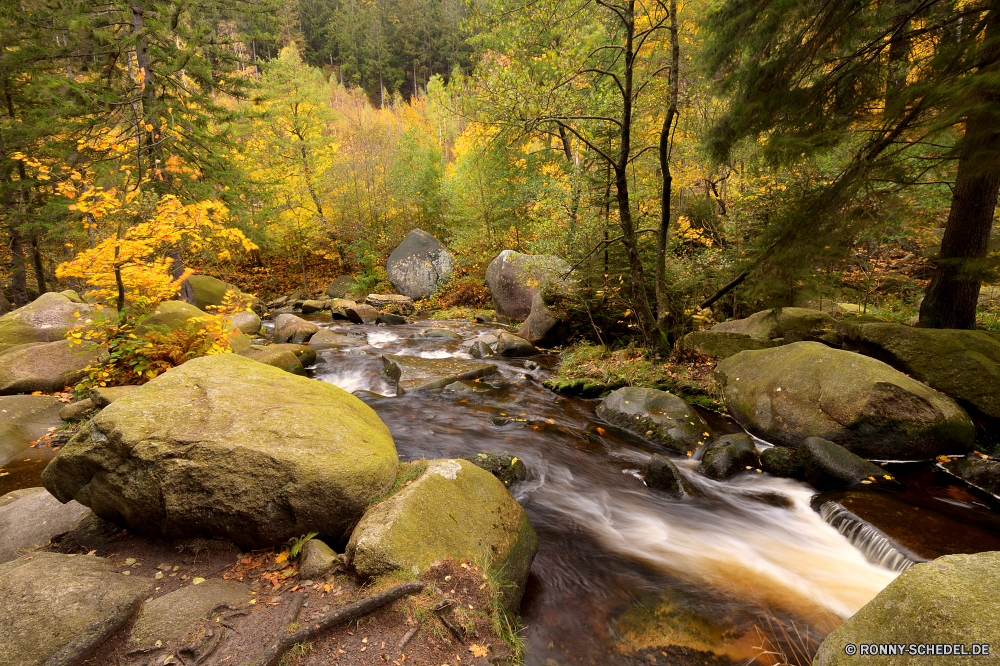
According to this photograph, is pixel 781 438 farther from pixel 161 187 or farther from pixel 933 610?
pixel 161 187

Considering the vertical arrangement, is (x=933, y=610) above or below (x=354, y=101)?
below

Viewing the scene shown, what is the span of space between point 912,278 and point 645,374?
28.5 ft

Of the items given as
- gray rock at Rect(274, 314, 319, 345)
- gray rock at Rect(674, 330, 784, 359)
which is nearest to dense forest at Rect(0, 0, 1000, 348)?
gray rock at Rect(674, 330, 784, 359)

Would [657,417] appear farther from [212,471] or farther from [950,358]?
[212,471]

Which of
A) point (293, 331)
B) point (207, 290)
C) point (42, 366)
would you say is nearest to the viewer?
point (42, 366)

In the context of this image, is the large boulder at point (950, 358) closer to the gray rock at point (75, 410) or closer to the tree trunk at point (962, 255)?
the tree trunk at point (962, 255)

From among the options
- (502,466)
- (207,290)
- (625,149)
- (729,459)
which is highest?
(625,149)

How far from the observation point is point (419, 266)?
1997 centimetres

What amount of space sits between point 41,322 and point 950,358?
15681mm

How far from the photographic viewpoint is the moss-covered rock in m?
5.09

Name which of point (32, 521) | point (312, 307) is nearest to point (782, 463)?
point (32, 521)

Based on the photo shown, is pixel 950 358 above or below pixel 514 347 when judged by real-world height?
above

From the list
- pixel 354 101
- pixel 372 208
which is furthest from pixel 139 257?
pixel 354 101

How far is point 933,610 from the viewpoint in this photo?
1.76m
